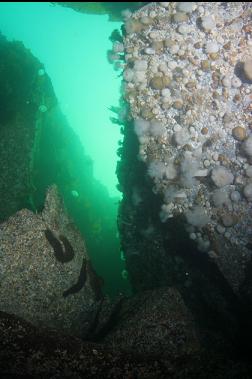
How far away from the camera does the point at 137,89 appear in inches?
248

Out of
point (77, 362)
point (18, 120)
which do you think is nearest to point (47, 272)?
point (77, 362)

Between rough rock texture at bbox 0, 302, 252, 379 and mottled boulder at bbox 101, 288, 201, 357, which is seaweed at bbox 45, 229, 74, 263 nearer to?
mottled boulder at bbox 101, 288, 201, 357

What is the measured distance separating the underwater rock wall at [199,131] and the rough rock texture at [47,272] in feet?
6.43

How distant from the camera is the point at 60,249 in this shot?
236 inches

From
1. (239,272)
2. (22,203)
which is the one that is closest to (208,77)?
(239,272)

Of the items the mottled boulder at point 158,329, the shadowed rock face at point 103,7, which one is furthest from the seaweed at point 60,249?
the shadowed rock face at point 103,7

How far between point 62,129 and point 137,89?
12408 millimetres

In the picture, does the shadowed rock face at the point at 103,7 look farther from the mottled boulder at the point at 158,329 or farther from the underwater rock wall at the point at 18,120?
the mottled boulder at the point at 158,329

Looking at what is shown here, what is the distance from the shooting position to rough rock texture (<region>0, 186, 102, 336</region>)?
5.40 m

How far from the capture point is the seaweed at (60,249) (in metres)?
5.91

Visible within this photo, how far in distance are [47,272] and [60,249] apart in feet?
1.60

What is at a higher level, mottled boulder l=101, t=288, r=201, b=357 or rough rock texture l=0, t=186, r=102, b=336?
rough rock texture l=0, t=186, r=102, b=336

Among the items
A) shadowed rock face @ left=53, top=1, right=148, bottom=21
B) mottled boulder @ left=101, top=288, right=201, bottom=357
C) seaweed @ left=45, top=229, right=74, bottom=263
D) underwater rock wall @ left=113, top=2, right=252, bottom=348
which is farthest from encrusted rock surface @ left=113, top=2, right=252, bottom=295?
seaweed @ left=45, top=229, right=74, bottom=263

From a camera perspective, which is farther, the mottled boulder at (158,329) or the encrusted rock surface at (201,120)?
the encrusted rock surface at (201,120)
